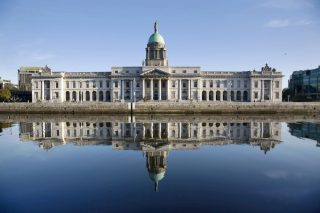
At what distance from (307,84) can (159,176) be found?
117895 mm

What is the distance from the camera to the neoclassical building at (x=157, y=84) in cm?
9194

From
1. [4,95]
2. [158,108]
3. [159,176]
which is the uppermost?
[4,95]

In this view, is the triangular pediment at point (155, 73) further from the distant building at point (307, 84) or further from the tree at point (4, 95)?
the distant building at point (307, 84)

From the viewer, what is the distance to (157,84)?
92.1 m

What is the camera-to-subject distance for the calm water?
450 inches

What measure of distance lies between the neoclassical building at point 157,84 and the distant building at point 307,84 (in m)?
23.0

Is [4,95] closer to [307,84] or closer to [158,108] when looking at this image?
[158,108]

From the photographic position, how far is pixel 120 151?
22562 mm

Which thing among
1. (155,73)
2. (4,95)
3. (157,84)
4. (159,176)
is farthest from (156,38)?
(159,176)

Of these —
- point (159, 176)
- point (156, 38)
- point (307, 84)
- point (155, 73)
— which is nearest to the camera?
point (159, 176)

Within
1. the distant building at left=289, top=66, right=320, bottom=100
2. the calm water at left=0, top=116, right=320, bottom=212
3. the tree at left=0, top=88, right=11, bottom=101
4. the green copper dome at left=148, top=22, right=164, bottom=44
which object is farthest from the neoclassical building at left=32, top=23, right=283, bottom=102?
the calm water at left=0, top=116, right=320, bottom=212

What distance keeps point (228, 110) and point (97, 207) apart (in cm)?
5597

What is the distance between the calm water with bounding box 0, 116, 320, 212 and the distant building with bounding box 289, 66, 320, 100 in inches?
3665

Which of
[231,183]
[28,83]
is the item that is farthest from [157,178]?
[28,83]
